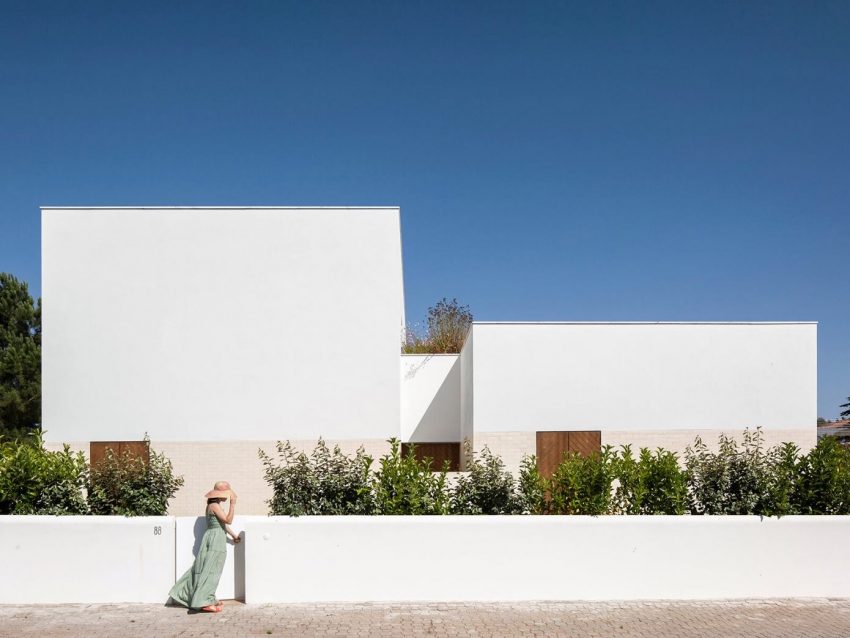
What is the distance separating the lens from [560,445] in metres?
14.4

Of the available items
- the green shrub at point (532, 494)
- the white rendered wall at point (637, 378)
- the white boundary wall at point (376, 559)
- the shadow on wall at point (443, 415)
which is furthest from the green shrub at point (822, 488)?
the shadow on wall at point (443, 415)

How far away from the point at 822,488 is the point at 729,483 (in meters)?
1.24

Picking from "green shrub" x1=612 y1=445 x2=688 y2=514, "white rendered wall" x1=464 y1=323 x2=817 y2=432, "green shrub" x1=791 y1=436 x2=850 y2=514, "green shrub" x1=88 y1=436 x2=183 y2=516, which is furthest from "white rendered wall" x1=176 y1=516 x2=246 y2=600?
"white rendered wall" x1=464 y1=323 x2=817 y2=432

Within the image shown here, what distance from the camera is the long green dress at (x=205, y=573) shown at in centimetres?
721

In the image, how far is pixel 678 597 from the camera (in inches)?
303

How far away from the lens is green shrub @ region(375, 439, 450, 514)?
7.96m

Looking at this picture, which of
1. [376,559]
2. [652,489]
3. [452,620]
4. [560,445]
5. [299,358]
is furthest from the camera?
[299,358]

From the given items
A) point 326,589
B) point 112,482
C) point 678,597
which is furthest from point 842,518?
point 112,482

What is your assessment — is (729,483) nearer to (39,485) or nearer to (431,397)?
(39,485)

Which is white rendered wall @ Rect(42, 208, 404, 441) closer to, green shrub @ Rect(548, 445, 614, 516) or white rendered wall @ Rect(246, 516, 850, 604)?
green shrub @ Rect(548, 445, 614, 516)

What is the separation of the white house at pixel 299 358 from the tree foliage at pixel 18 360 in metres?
7.89

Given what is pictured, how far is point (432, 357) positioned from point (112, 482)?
11.0m

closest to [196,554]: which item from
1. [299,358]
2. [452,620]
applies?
[452,620]

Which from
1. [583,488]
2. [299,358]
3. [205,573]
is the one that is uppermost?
[299,358]
